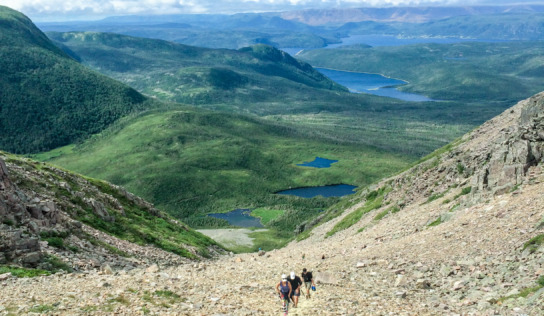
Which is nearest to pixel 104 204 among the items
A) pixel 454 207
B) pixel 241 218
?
pixel 454 207

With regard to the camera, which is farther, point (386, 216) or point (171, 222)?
point (171, 222)

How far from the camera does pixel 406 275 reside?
31172 mm

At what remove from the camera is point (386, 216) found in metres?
55.8

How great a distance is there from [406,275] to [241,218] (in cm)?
15615

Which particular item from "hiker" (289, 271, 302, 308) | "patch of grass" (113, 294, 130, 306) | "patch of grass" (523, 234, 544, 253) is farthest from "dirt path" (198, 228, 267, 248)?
"patch of grass" (523, 234, 544, 253)

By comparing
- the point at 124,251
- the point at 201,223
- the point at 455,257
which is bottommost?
the point at 201,223

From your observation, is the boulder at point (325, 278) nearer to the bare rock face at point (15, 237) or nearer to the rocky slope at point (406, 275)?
the rocky slope at point (406, 275)

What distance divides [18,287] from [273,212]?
16076 centimetres

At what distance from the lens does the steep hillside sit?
1331 inches

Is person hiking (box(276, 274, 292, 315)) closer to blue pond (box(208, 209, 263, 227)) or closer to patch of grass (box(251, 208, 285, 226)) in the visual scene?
blue pond (box(208, 209, 263, 227))

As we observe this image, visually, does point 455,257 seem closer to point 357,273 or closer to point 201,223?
point 357,273

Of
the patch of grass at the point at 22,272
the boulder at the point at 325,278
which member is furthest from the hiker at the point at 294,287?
the patch of grass at the point at 22,272

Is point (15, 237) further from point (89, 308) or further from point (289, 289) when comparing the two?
point (289, 289)

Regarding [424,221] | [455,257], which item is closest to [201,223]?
[424,221]
